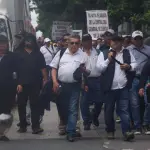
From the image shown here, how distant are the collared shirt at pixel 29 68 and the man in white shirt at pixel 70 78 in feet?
2.02

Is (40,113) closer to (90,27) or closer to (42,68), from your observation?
(42,68)

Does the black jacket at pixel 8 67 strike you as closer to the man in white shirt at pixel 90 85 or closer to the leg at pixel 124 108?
the man in white shirt at pixel 90 85

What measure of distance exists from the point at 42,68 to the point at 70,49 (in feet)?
2.98

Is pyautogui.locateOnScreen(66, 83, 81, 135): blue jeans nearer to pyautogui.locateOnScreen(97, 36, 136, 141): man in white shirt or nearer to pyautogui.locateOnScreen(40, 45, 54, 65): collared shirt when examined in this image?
pyautogui.locateOnScreen(97, 36, 136, 141): man in white shirt

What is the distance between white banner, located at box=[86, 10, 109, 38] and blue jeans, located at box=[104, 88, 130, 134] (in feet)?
16.6

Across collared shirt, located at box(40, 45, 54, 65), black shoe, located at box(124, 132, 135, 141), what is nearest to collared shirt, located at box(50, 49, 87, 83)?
black shoe, located at box(124, 132, 135, 141)

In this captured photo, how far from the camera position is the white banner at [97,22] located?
1466 centimetres

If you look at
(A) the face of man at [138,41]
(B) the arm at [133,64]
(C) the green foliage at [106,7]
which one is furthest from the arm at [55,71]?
(C) the green foliage at [106,7]

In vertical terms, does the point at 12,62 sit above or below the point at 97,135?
above

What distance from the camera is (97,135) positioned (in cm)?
1048

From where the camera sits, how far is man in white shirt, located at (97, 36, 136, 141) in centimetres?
974

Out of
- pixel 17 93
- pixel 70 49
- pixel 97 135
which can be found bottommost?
pixel 97 135

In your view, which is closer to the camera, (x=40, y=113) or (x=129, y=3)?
(x=40, y=113)

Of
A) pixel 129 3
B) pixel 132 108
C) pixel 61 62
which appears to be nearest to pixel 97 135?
pixel 132 108
